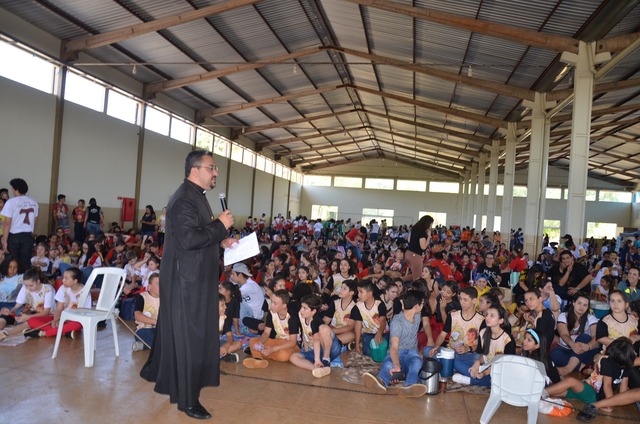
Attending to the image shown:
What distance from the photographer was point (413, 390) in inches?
160

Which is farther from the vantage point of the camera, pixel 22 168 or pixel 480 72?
pixel 480 72

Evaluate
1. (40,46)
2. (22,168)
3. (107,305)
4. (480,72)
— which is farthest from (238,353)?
(480,72)

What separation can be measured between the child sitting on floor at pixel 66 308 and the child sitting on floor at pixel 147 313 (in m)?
0.47

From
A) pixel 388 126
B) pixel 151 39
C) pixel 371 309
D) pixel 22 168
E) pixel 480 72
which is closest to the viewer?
pixel 371 309

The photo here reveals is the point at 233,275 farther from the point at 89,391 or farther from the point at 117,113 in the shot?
the point at 117,113

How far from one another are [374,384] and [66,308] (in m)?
3.19

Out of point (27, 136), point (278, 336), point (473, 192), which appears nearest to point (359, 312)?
point (278, 336)

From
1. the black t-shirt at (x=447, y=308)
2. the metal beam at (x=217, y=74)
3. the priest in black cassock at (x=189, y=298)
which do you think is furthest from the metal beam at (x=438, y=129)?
the priest in black cassock at (x=189, y=298)

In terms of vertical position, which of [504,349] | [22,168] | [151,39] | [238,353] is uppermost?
[151,39]

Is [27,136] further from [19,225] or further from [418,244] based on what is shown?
[418,244]

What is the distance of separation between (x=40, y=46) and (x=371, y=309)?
953cm

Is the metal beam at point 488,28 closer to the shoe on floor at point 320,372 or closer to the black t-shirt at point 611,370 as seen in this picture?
the black t-shirt at point 611,370

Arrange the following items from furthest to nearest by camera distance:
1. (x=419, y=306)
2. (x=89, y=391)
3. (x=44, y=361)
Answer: (x=419, y=306) < (x=44, y=361) < (x=89, y=391)

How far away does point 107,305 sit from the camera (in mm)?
4840
